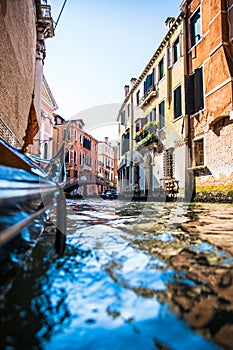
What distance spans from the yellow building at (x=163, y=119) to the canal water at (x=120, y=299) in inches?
366

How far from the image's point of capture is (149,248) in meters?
1.87

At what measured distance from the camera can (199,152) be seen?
32.6 ft

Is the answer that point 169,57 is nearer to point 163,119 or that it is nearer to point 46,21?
point 163,119

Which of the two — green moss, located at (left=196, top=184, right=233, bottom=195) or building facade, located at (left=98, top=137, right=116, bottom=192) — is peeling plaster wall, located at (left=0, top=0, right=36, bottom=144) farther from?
building facade, located at (left=98, top=137, right=116, bottom=192)

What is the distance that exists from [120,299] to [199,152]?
9.58m

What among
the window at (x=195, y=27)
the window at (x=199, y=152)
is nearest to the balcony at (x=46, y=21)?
the window at (x=195, y=27)

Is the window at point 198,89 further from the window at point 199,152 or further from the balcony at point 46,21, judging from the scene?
the balcony at point 46,21

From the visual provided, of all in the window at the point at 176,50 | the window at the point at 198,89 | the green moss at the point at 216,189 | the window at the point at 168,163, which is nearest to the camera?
the green moss at the point at 216,189

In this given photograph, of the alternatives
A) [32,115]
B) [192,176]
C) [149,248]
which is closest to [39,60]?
[32,115]

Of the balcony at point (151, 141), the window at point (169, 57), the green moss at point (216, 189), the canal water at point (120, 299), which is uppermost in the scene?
the window at point (169, 57)

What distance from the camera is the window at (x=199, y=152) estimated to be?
9.84m

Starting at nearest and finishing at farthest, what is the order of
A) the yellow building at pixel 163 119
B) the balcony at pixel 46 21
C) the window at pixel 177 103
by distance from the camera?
the balcony at pixel 46 21, the yellow building at pixel 163 119, the window at pixel 177 103

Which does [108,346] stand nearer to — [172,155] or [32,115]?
[32,115]

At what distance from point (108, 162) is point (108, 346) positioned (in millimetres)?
46497
